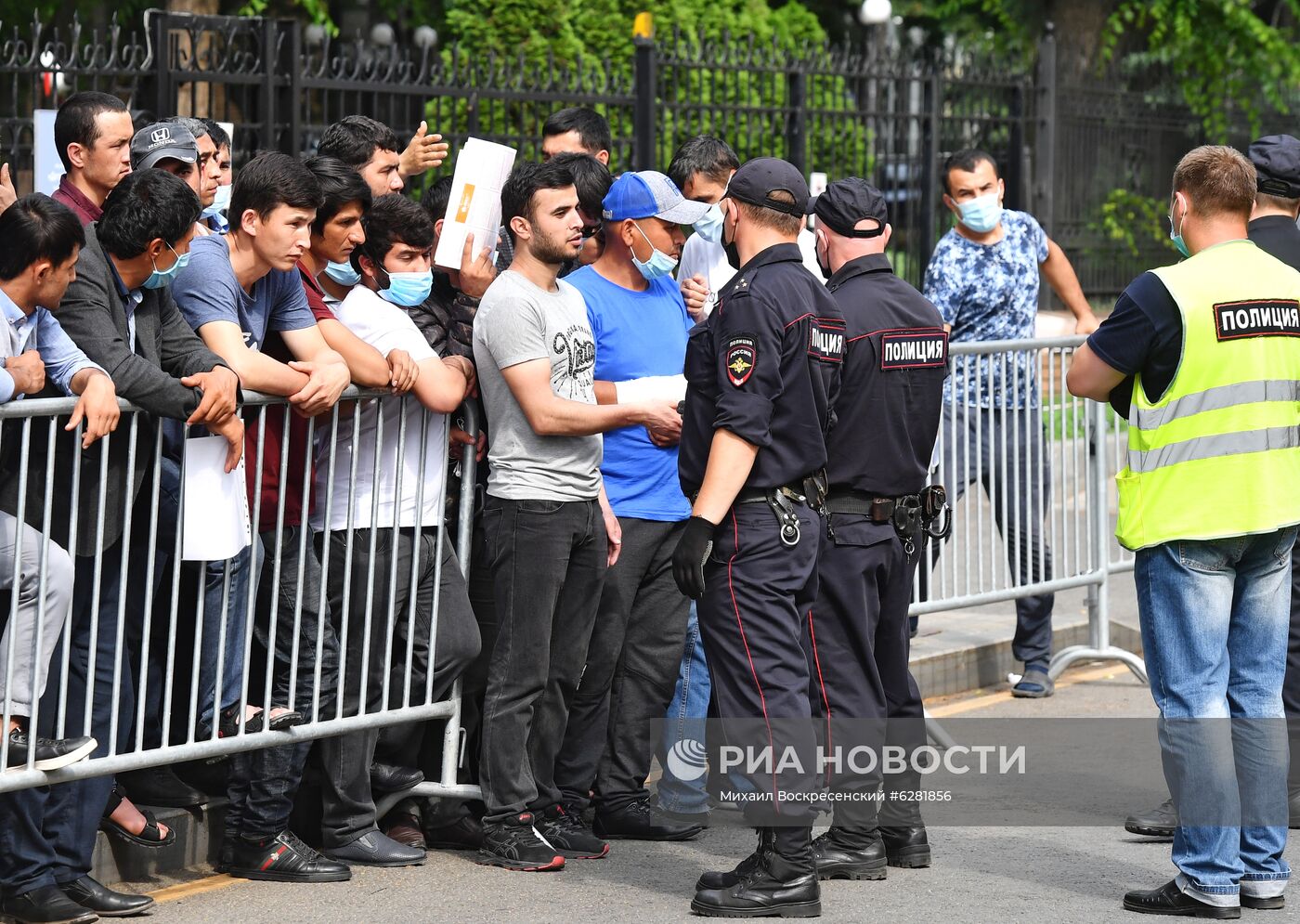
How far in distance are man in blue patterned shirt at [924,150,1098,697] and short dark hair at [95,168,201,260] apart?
363cm

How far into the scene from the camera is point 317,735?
513cm

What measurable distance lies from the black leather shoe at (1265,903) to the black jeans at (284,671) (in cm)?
268

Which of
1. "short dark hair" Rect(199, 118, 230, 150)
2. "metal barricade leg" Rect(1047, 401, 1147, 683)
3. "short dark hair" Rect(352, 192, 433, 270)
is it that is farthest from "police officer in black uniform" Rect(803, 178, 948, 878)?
"metal barricade leg" Rect(1047, 401, 1147, 683)

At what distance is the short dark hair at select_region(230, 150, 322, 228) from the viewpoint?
4.99 metres

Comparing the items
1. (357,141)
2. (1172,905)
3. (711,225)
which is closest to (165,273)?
(357,141)

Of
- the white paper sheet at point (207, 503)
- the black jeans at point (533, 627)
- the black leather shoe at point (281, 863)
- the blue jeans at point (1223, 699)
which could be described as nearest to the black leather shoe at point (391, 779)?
the black jeans at point (533, 627)

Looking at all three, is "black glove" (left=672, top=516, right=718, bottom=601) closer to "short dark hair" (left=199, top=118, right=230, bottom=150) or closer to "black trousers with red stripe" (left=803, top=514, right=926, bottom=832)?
"black trousers with red stripe" (left=803, top=514, right=926, bottom=832)

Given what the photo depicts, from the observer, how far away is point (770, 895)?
4863 millimetres

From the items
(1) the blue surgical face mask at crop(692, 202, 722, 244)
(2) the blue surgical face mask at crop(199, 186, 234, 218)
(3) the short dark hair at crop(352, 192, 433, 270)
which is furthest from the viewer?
(1) the blue surgical face mask at crop(692, 202, 722, 244)

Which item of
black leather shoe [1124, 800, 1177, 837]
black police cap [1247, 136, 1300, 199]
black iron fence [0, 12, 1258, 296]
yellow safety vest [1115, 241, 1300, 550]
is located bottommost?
black leather shoe [1124, 800, 1177, 837]

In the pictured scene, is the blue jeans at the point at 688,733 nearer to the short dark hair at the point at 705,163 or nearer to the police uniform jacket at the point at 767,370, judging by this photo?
the police uniform jacket at the point at 767,370

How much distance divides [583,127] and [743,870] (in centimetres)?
299

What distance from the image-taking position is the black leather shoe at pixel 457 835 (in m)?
5.51

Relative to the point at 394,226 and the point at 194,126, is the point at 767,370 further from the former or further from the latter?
the point at 194,126
